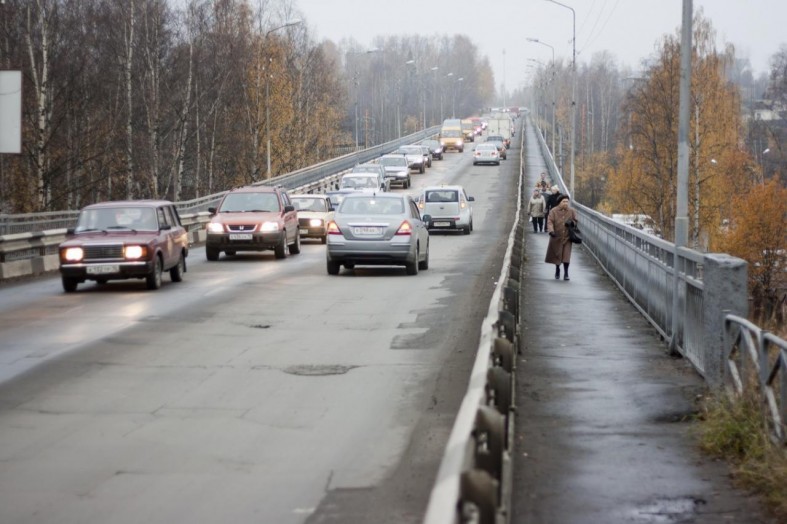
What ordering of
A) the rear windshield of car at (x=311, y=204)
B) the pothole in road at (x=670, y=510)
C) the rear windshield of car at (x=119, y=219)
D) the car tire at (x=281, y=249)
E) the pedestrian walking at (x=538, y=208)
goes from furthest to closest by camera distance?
the pedestrian walking at (x=538, y=208) → the rear windshield of car at (x=311, y=204) → the car tire at (x=281, y=249) → the rear windshield of car at (x=119, y=219) → the pothole in road at (x=670, y=510)

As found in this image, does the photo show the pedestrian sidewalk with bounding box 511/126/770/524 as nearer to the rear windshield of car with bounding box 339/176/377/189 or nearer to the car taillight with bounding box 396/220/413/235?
the car taillight with bounding box 396/220/413/235

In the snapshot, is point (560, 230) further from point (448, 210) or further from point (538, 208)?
point (538, 208)

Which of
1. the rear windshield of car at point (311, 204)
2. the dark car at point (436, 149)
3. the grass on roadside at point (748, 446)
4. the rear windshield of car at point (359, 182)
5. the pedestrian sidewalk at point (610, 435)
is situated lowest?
the pedestrian sidewalk at point (610, 435)

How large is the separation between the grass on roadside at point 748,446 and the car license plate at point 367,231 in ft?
52.2

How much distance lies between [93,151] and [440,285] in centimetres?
3774

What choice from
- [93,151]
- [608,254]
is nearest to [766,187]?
[93,151]

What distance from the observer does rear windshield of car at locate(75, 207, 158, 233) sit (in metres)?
22.8

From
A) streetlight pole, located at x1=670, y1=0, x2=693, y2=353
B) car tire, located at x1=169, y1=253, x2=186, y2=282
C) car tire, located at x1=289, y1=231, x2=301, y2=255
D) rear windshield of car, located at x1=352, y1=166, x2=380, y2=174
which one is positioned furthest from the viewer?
rear windshield of car, located at x1=352, y1=166, x2=380, y2=174

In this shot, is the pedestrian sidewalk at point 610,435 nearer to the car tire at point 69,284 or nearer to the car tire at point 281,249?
the car tire at point 69,284

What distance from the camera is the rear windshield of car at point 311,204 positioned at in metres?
40.4

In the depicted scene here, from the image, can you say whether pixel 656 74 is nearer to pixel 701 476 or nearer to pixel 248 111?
pixel 248 111

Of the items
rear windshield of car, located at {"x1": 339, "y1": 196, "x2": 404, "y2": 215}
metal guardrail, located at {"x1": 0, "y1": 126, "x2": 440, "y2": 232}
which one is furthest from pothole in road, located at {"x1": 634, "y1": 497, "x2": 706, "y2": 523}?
metal guardrail, located at {"x1": 0, "y1": 126, "x2": 440, "y2": 232}

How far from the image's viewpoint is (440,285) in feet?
76.5

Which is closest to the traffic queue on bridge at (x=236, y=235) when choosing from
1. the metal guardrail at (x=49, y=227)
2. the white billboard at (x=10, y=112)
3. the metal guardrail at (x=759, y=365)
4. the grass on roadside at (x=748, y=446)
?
the white billboard at (x=10, y=112)
